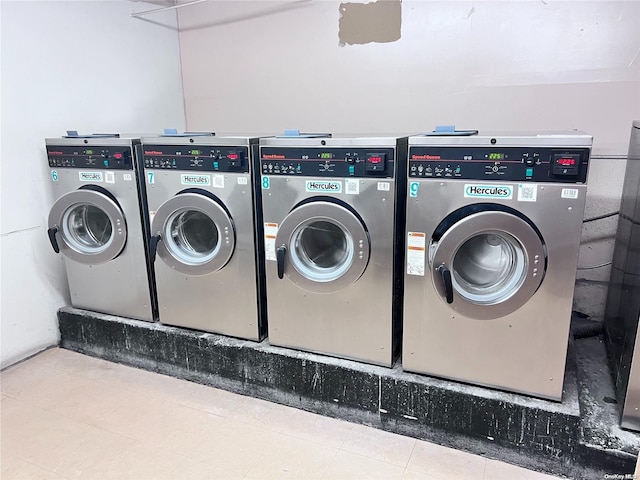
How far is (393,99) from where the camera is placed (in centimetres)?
290

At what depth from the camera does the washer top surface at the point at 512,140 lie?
1.65 m

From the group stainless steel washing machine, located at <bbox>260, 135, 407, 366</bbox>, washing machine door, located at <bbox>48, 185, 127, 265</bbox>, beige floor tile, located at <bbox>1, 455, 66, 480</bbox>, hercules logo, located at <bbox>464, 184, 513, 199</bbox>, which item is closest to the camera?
hercules logo, located at <bbox>464, 184, 513, 199</bbox>

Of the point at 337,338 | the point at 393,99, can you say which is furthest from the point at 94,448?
the point at 393,99

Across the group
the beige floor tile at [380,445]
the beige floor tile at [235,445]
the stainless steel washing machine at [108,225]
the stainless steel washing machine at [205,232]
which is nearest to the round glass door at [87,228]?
the stainless steel washing machine at [108,225]

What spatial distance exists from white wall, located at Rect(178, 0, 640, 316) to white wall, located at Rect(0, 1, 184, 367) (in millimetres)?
585

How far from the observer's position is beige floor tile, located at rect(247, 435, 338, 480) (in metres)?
1.85

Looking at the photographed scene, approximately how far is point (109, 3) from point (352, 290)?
2442 millimetres

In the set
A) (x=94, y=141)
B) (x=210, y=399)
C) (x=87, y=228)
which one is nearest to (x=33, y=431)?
(x=210, y=399)

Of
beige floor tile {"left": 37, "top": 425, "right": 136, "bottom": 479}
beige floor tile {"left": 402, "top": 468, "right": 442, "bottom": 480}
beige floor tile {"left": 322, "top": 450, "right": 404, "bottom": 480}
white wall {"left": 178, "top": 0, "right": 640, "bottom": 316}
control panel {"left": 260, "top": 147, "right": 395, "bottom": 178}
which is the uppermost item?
white wall {"left": 178, "top": 0, "right": 640, "bottom": 316}

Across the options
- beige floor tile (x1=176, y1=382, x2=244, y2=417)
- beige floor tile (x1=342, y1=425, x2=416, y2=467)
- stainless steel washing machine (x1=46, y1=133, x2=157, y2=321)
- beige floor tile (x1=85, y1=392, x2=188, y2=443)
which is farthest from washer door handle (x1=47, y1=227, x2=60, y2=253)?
beige floor tile (x1=342, y1=425, x2=416, y2=467)

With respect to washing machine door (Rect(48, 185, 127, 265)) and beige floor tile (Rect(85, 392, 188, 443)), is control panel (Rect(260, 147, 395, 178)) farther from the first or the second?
beige floor tile (Rect(85, 392, 188, 443))

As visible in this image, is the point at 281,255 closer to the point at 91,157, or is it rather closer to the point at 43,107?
the point at 91,157

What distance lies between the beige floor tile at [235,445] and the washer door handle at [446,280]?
3.19ft

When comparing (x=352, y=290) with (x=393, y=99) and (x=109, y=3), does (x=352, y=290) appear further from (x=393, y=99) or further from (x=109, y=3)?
(x=109, y=3)
